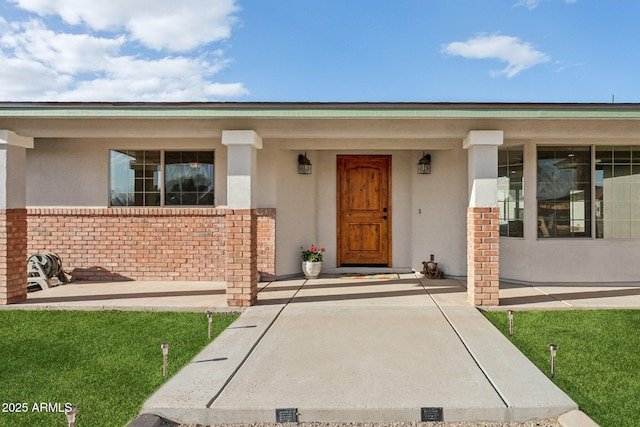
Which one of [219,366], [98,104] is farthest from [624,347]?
[98,104]

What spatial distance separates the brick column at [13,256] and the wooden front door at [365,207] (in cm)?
587

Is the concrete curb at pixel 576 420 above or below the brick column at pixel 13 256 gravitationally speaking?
below

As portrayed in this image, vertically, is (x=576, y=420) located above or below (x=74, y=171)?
below

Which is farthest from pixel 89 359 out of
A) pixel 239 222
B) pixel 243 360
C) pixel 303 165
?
pixel 303 165

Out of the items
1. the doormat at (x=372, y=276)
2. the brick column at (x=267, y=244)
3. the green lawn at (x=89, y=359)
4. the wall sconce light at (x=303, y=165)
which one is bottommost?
the green lawn at (x=89, y=359)

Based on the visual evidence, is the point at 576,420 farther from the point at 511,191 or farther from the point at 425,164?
the point at 425,164

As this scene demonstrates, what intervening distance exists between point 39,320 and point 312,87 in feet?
43.3

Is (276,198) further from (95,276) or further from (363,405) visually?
(363,405)

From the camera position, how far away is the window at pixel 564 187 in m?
7.42

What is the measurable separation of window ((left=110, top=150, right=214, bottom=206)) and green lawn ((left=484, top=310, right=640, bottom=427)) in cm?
580

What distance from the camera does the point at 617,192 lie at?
745cm

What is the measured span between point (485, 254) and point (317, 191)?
4165 millimetres

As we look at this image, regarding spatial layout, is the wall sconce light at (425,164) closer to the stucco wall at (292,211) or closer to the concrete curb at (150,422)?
the stucco wall at (292,211)

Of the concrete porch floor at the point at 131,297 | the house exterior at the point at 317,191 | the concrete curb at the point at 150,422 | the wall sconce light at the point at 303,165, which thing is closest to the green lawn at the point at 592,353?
the house exterior at the point at 317,191
